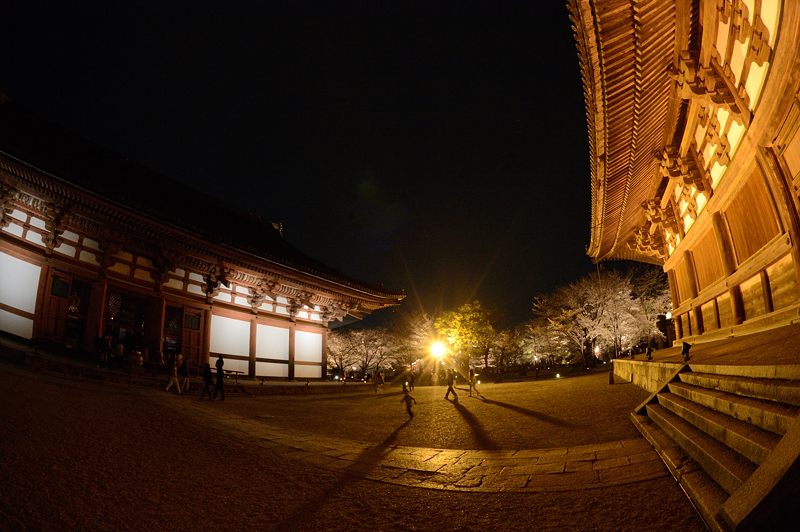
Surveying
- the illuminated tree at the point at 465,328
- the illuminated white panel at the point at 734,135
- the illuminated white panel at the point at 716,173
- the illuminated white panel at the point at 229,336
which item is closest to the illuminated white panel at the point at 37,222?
the illuminated white panel at the point at 229,336

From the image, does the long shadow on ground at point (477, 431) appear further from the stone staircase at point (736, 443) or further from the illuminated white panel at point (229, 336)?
the illuminated white panel at point (229, 336)

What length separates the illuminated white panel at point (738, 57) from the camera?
5750 mm

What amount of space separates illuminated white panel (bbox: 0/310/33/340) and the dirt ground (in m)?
7.21

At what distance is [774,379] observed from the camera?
336cm

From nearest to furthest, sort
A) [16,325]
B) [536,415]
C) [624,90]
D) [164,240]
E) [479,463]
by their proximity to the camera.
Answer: [479,463]
[624,90]
[536,415]
[16,325]
[164,240]

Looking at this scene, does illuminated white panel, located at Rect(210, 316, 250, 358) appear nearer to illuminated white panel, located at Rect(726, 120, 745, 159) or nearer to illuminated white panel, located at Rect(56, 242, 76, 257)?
illuminated white panel, located at Rect(56, 242, 76, 257)

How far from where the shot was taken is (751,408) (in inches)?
127

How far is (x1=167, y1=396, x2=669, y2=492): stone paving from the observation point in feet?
12.7

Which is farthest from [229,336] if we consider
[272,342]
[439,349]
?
[439,349]

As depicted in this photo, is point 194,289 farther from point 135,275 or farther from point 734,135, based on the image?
point 734,135

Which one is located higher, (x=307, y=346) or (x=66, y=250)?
(x=66, y=250)

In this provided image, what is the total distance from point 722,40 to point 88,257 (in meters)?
17.1

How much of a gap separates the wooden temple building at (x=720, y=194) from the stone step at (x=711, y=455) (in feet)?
0.05

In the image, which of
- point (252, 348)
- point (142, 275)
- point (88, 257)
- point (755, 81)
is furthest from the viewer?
point (252, 348)
